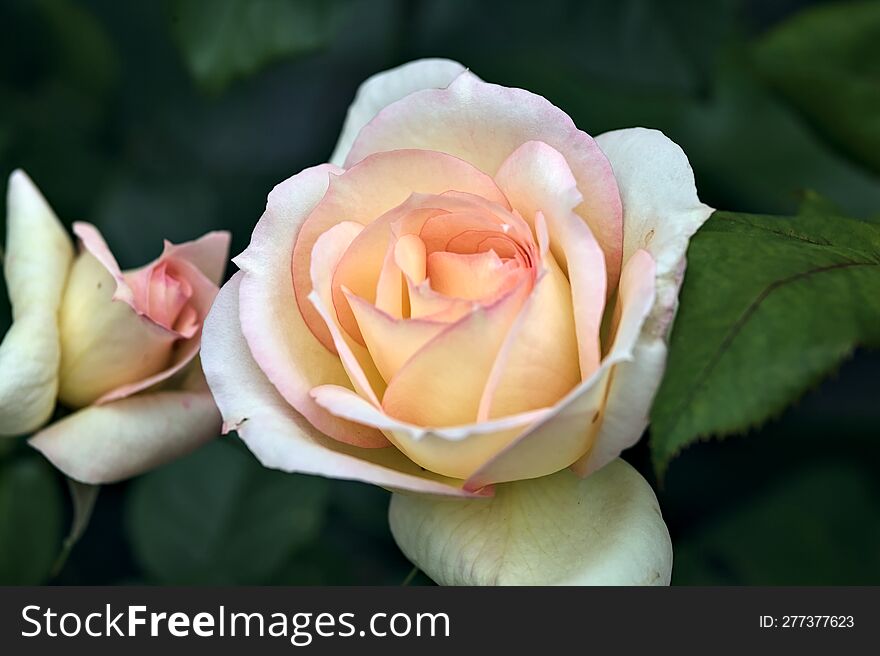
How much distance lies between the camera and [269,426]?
0.56 metres

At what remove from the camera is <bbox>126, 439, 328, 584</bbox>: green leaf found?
1075 millimetres

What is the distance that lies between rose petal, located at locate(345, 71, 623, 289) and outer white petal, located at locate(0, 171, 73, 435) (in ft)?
0.84

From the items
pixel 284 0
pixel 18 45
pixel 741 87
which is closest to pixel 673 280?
pixel 284 0

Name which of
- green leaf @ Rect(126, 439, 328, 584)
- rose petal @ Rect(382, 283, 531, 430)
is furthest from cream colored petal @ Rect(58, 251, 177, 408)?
green leaf @ Rect(126, 439, 328, 584)

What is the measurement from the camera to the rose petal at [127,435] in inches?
27.3

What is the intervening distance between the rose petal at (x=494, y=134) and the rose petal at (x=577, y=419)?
0.14 ft

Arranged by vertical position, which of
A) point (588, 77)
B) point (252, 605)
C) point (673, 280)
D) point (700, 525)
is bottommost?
point (700, 525)

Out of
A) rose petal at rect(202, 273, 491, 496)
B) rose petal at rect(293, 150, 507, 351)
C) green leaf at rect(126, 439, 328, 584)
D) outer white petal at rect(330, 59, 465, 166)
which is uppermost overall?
outer white petal at rect(330, 59, 465, 166)

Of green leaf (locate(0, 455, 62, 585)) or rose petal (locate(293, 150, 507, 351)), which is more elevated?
rose petal (locate(293, 150, 507, 351))

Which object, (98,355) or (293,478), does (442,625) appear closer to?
(98,355)

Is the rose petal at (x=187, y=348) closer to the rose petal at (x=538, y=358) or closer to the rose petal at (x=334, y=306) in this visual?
the rose petal at (x=334, y=306)

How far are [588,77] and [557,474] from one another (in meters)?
0.66

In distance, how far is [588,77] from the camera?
116 cm

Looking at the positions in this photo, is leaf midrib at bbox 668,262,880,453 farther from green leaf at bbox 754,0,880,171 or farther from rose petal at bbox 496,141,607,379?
green leaf at bbox 754,0,880,171
